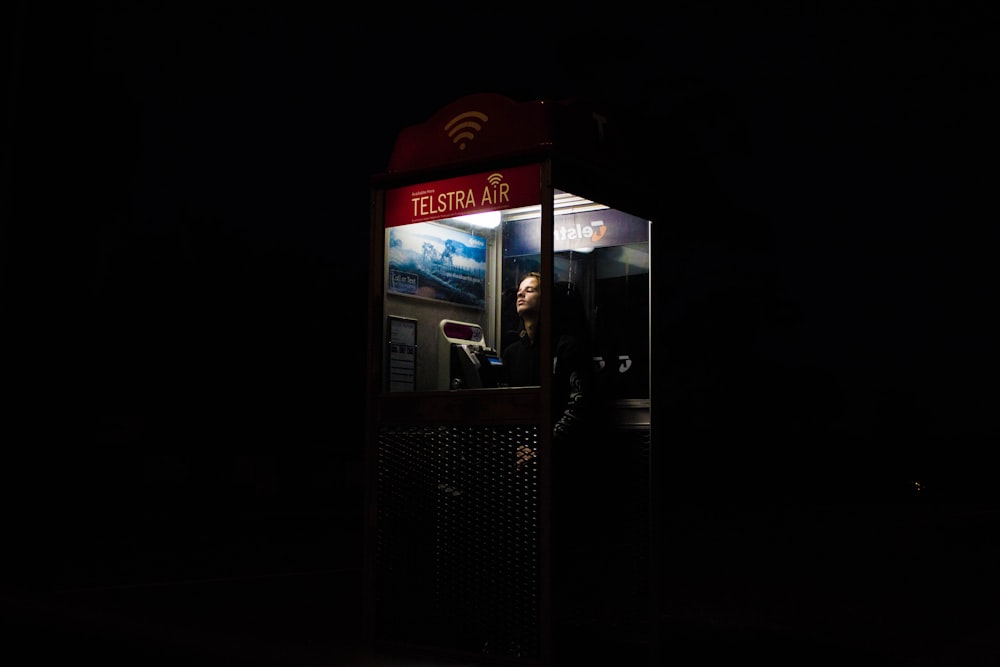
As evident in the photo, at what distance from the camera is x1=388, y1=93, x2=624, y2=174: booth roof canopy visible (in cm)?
619

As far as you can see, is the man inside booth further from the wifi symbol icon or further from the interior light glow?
the wifi symbol icon

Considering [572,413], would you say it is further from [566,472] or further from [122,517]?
[122,517]

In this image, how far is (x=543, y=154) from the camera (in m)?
6.14

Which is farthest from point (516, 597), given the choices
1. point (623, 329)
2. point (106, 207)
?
point (106, 207)

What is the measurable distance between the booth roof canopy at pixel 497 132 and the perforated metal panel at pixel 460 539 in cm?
155

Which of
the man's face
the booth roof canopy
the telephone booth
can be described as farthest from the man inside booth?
the booth roof canopy

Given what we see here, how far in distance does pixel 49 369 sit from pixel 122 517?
11.8 meters

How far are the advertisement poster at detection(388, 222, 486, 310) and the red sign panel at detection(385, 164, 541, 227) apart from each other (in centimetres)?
20

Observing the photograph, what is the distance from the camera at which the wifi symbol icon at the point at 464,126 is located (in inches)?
254

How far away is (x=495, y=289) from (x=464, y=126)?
133 cm

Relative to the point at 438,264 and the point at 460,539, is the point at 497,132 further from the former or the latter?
the point at 460,539

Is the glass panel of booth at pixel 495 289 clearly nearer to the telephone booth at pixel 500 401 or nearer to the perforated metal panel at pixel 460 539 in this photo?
the telephone booth at pixel 500 401

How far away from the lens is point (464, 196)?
257 inches

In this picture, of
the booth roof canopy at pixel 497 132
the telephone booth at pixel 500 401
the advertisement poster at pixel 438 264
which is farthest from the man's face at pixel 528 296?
the booth roof canopy at pixel 497 132
